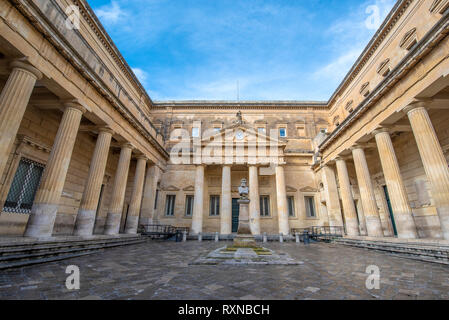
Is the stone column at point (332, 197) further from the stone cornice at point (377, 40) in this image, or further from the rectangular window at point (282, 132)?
the stone cornice at point (377, 40)

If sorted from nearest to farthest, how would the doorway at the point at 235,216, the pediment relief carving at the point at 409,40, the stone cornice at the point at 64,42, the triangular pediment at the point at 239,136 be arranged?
the stone cornice at the point at 64,42, the pediment relief carving at the point at 409,40, the triangular pediment at the point at 239,136, the doorway at the point at 235,216

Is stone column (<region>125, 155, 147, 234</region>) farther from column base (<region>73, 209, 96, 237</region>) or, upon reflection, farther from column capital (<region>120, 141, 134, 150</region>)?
column base (<region>73, 209, 96, 237</region>)

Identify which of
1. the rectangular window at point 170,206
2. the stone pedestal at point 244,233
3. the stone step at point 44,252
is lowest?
the stone step at point 44,252

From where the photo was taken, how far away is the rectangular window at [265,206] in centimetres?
1880

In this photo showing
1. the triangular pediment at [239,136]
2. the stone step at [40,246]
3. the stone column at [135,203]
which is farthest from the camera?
the triangular pediment at [239,136]

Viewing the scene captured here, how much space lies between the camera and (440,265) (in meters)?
5.88

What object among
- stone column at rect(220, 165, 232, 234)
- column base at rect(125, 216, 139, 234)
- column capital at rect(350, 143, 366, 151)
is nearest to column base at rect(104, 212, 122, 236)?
column base at rect(125, 216, 139, 234)

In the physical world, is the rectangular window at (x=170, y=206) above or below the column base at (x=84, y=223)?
above

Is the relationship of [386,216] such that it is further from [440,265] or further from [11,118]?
[11,118]

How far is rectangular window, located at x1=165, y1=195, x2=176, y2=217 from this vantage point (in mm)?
18656

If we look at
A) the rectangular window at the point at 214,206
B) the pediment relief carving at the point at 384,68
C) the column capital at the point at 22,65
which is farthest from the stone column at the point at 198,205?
the pediment relief carving at the point at 384,68

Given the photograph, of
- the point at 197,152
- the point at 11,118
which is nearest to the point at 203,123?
the point at 197,152

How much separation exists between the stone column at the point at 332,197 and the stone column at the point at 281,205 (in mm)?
3347

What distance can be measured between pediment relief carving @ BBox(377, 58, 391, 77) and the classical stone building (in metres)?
0.08
